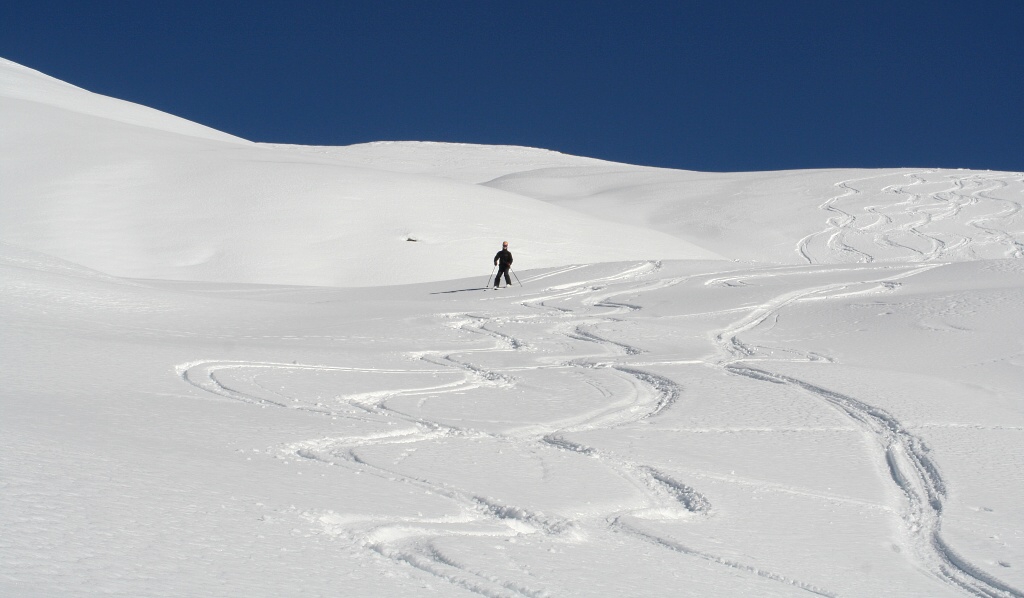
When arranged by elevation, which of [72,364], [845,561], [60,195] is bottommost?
[845,561]

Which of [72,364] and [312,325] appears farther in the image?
[312,325]

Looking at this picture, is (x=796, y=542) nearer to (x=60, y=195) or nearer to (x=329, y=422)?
(x=329, y=422)

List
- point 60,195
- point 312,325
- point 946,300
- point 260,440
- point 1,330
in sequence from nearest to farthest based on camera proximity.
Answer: point 260,440 → point 1,330 → point 312,325 → point 946,300 → point 60,195

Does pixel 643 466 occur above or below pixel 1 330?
below

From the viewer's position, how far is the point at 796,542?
500 centimetres

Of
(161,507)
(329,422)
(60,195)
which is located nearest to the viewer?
(161,507)

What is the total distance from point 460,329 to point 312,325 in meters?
2.03

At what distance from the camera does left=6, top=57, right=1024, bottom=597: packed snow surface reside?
13.7ft

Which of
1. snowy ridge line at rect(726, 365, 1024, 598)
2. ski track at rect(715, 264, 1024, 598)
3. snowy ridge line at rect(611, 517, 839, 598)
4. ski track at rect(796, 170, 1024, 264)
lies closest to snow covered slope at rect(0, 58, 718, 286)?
ski track at rect(796, 170, 1024, 264)

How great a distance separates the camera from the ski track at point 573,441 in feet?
14.8

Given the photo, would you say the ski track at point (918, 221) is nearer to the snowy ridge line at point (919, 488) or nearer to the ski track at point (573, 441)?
the ski track at point (573, 441)

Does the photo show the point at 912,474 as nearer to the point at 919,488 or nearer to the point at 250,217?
the point at 919,488

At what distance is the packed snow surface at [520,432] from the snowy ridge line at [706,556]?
0.02m

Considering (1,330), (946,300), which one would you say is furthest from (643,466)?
(946,300)
